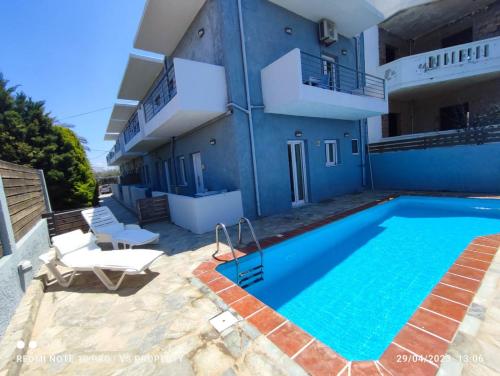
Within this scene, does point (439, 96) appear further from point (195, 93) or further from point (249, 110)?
point (195, 93)

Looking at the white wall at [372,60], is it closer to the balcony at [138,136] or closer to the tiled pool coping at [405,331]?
the tiled pool coping at [405,331]

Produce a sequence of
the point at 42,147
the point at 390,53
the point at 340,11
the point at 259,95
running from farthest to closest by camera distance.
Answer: the point at 390,53 → the point at 42,147 → the point at 340,11 → the point at 259,95

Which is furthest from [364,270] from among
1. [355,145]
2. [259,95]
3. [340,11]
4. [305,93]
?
[340,11]

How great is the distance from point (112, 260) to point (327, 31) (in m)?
11.4

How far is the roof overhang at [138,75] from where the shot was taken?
11.2 meters

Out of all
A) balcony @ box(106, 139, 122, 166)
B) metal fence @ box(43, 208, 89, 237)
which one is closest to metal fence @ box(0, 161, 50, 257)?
metal fence @ box(43, 208, 89, 237)

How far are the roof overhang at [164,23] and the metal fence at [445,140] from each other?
37.3ft

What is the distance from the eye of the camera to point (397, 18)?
1218 centimetres

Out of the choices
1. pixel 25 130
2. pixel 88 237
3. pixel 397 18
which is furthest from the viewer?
pixel 397 18

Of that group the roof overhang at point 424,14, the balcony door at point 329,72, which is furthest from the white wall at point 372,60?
the balcony door at point 329,72

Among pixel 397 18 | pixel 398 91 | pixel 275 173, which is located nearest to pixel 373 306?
pixel 275 173

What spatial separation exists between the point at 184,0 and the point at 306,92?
211 inches

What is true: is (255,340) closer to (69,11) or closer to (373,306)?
(373,306)

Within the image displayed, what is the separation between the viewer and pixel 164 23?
8617 mm
